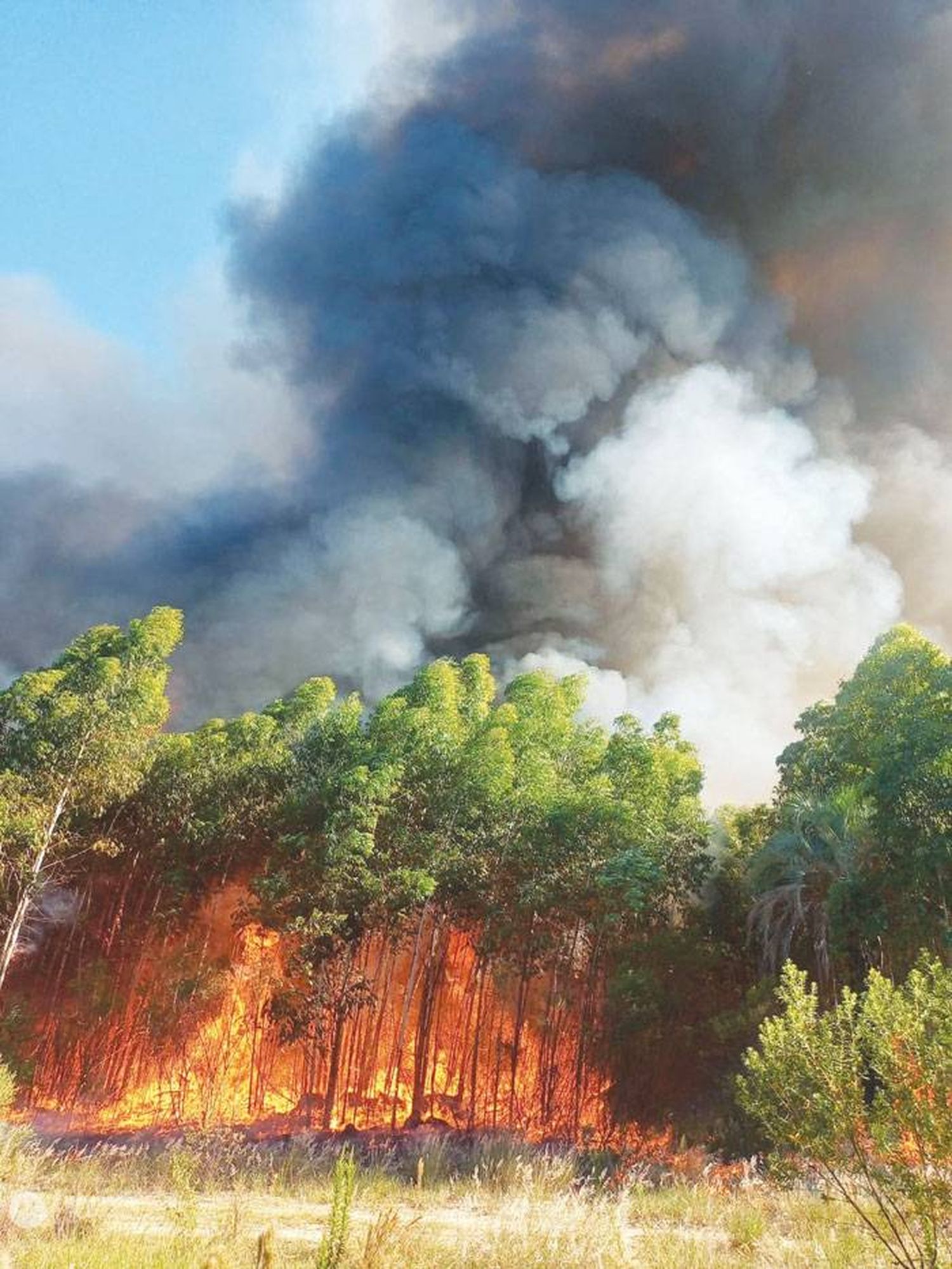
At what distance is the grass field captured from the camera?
432cm

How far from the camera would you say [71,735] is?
47.2 ft

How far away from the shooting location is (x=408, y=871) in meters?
14.6

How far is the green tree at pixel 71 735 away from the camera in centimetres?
1416

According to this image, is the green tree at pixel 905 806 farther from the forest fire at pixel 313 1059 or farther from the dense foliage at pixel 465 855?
the forest fire at pixel 313 1059

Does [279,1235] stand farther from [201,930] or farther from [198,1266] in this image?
[201,930]

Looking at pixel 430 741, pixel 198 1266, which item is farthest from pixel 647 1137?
pixel 198 1266

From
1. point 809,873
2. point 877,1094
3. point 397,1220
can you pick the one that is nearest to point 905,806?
point 809,873

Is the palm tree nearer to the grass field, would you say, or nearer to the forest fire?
the grass field

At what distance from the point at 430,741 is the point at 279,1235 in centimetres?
1112

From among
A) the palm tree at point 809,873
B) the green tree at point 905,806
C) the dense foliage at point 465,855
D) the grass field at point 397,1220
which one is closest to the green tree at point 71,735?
the dense foliage at point 465,855

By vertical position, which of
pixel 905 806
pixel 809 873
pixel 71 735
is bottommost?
pixel 809 873

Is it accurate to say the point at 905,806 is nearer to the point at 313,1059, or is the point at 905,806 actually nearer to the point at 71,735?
the point at 313,1059

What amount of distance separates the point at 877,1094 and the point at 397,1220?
109 inches

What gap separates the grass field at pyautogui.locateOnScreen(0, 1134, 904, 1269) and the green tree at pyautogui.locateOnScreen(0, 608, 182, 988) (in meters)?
5.99
